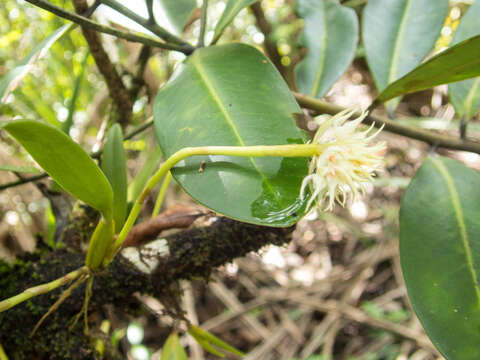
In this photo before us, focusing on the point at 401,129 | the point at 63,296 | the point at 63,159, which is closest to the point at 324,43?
the point at 401,129

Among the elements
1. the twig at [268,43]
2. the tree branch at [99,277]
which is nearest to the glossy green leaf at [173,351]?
the tree branch at [99,277]

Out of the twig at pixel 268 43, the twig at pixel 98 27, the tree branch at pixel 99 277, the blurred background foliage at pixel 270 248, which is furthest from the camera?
the twig at pixel 268 43

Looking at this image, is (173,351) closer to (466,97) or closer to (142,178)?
(142,178)

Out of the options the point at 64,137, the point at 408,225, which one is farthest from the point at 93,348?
the point at 408,225

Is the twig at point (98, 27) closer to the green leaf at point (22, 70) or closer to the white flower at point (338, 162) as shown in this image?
the green leaf at point (22, 70)

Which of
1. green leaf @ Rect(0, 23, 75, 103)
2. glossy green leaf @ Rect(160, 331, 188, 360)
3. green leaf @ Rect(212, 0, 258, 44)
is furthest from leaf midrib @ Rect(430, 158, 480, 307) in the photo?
green leaf @ Rect(0, 23, 75, 103)

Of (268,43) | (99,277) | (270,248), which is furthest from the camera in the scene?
(268,43)
